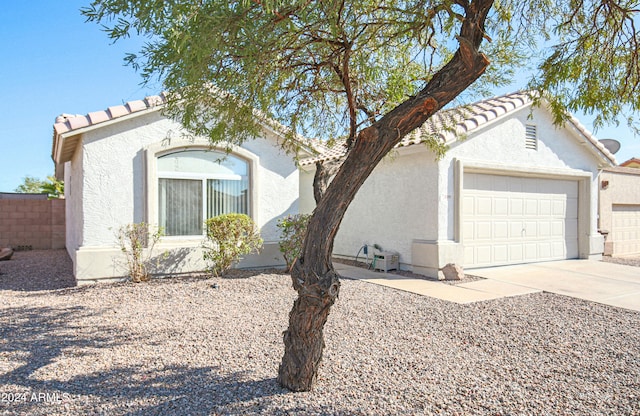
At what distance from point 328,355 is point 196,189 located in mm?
6557

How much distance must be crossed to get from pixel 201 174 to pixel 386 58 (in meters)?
5.56

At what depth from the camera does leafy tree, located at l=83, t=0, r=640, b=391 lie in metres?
3.77

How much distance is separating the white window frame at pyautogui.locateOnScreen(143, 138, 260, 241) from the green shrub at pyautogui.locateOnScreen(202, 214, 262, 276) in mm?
600

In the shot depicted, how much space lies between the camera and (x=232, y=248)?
387 inches

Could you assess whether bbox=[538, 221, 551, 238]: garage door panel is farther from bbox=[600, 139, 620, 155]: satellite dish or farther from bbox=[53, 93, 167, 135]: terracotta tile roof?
bbox=[53, 93, 167, 135]: terracotta tile roof

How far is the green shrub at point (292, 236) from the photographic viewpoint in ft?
33.1

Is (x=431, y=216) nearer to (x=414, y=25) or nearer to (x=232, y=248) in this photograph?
(x=232, y=248)

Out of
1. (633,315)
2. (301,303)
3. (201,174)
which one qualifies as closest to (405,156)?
(201,174)

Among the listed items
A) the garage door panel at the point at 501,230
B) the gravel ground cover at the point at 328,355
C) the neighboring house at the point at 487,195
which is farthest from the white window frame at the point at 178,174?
the garage door panel at the point at 501,230

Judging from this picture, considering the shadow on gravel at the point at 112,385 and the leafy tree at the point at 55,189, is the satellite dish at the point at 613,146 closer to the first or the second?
the shadow on gravel at the point at 112,385

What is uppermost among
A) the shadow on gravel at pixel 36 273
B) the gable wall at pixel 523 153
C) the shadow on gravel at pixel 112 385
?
the gable wall at pixel 523 153

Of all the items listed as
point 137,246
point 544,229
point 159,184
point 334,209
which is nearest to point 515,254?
point 544,229

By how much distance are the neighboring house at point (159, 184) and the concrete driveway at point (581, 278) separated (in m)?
5.76

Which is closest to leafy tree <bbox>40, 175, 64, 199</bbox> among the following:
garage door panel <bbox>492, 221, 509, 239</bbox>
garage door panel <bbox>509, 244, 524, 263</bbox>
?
garage door panel <bbox>492, 221, 509, 239</bbox>
